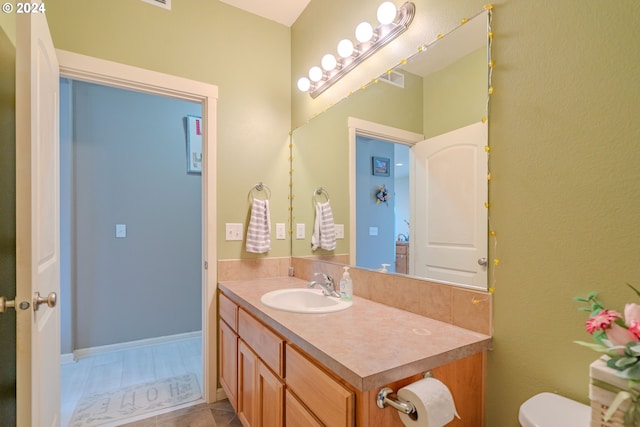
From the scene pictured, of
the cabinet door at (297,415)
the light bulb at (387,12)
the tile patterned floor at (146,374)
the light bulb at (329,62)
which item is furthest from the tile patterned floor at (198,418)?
the light bulb at (387,12)

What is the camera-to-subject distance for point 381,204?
5.40ft

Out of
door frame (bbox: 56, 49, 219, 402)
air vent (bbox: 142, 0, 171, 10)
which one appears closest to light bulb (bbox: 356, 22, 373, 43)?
door frame (bbox: 56, 49, 219, 402)

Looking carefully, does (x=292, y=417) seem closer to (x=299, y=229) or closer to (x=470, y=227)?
(x=470, y=227)

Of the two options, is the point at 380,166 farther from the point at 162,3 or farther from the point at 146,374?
the point at 146,374

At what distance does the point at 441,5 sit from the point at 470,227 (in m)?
0.88

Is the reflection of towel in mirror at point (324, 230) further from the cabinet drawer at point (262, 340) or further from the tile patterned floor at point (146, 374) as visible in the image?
the tile patterned floor at point (146, 374)

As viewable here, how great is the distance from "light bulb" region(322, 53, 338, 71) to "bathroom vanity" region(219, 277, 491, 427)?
4.42ft

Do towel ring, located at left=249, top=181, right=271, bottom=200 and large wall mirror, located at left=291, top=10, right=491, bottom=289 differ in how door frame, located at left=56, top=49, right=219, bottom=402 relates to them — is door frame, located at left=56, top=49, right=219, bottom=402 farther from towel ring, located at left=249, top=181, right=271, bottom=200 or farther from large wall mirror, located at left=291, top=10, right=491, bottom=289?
large wall mirror, located at left=291, top=10, right=491, bottom=289

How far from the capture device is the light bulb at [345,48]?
170 cm

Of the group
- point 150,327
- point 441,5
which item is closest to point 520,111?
point 441,5

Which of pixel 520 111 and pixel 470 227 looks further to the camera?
pixel 470 227

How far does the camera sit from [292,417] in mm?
1102

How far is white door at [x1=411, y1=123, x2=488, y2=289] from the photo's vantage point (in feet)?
3.67

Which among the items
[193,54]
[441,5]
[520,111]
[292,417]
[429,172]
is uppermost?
[193,54]
